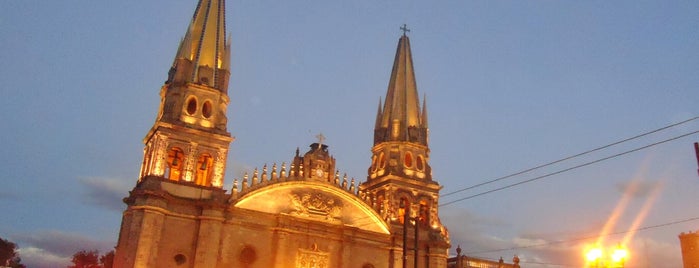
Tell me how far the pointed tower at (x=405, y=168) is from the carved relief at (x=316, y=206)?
4.24m

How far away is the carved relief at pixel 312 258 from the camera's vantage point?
3616 centimetres

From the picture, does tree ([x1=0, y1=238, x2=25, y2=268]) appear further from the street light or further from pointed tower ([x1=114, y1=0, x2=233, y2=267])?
the street light

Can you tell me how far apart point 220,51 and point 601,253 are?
92.5 feet

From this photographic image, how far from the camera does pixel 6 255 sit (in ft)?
199

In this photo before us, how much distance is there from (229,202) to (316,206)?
18.3 ft

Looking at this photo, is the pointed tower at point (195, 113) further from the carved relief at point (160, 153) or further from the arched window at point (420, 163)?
the arched window at point (420, 163)

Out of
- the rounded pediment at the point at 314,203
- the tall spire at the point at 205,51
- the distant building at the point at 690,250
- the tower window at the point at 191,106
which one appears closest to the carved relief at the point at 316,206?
the rounded pediment at the point at 314,203

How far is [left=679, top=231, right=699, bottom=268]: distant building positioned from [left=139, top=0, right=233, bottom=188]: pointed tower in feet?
132

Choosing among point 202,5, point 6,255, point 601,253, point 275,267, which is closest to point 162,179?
point 275,267

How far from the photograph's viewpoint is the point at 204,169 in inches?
1442

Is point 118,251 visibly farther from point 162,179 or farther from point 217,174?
point 217,174

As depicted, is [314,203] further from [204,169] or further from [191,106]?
[191,106]

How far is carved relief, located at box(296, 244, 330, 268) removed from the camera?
36156mm

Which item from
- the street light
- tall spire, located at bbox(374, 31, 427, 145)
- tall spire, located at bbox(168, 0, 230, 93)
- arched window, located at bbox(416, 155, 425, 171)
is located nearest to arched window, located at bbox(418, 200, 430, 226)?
arched window, located at bbox(416, 155, 425, 171)
